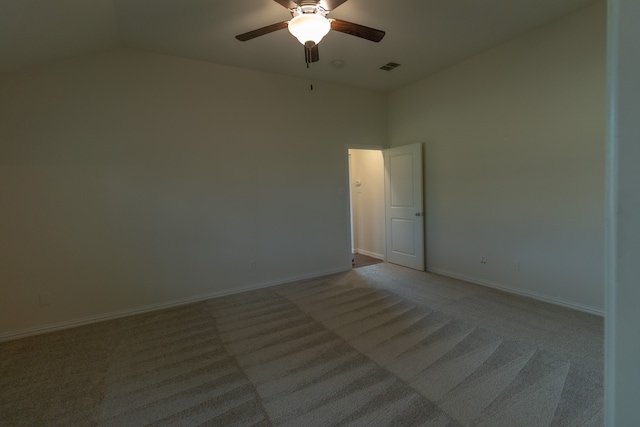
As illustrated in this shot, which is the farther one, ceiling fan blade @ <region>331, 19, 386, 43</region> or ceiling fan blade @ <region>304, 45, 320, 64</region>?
ceiling fan blade @ <region>304, 45, 320, 64</region>

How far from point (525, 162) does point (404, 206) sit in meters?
1.79

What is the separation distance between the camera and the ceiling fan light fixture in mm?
2119

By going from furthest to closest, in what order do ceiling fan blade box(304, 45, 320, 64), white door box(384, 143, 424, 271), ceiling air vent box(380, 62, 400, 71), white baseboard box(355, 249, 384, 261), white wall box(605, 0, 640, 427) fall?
white baseboard box(355, 249, 384, 261) < white door box(384, 143, 424, 271) < ceiling air vent box(380, 62, 400, 71) < ceiling fan blade box(304, 45, 320, 64) < white wall box(605, 0, 640, 427)

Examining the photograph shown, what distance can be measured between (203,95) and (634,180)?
3.92 meters

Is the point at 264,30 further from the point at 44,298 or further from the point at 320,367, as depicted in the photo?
the point at 44,298

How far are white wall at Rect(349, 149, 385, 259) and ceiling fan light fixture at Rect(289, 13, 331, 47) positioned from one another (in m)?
3.15

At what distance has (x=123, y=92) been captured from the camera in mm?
3150

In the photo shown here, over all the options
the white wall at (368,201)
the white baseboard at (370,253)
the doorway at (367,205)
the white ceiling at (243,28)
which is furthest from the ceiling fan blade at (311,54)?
the white baseboard at (370,253)

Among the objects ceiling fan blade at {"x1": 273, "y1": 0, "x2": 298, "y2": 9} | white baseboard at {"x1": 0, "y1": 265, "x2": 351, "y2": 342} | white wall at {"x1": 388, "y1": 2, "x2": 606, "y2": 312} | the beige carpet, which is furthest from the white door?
ceiling fan blade at {"x1": 273, "y1": 0, "x2": 298, "y2": 9}

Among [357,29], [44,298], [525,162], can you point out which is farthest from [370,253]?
[44,298]

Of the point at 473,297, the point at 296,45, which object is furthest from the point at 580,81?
the point at 296,45

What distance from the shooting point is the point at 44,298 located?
2898 millimetres

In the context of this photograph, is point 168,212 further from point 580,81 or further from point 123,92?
point 580,81

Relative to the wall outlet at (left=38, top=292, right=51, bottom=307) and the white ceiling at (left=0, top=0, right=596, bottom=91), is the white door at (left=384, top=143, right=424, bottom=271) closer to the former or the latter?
the white ceiling at (left=0, top=0, right=596, bottom=91)
